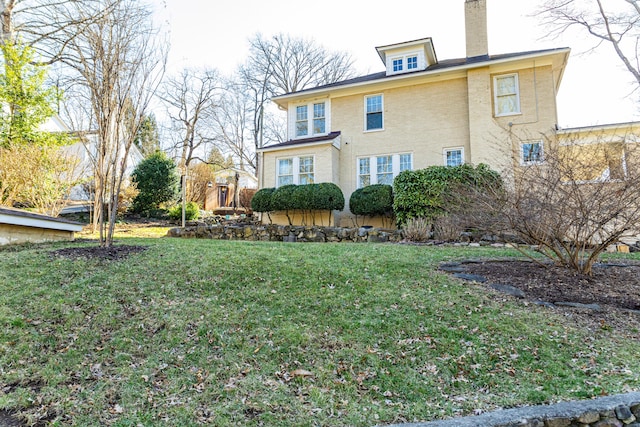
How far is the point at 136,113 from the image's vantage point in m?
5.72

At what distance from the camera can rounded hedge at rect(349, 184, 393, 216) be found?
12.0 m

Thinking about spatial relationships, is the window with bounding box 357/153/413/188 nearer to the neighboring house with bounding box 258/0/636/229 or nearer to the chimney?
the neighboring house with bounding box 258/0/636/229

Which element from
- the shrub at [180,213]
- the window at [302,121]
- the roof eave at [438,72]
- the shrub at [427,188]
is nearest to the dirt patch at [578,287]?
the shrub at [427,188]

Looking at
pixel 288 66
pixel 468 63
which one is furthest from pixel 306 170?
pixel 288 66

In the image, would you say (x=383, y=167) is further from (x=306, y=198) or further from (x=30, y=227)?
(x=30, y=227)

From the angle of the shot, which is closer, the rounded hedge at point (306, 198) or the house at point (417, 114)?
the house at point (417, 114)

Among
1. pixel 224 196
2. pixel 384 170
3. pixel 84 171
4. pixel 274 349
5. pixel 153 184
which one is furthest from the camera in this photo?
pixel 224 196

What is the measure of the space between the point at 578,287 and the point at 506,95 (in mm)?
9684

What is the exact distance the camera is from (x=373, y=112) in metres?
14.3

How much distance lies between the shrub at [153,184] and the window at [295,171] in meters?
5.11

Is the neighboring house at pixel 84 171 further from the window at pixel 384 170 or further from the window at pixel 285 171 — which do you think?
the window at pixel 384 170

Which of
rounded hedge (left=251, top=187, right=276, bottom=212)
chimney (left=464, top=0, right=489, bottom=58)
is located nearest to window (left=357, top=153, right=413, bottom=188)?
rounded hedge (left=251, top=187, right=276, bottom=212)

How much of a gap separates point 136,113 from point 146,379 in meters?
4.43

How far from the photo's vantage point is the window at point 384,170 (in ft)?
44.7
